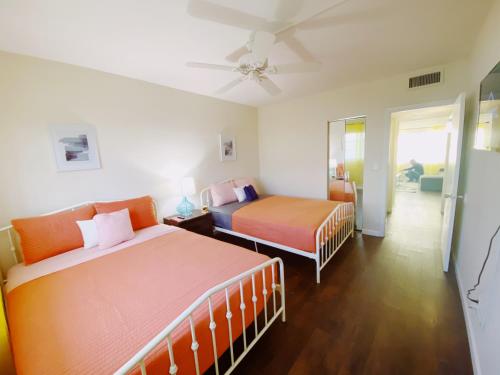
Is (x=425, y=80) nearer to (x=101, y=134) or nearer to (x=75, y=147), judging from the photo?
(x=101, y=134)

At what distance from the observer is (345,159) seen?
4.01 metres

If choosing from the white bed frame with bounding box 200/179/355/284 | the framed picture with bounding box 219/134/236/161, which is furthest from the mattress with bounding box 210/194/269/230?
the framed picture with bounding box 219/134/236/161

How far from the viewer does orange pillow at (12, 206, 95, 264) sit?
70.5 inches

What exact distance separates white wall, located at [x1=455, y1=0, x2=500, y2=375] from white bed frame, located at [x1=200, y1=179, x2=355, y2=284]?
3.87 ft

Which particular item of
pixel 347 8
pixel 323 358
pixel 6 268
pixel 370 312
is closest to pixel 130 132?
pixel 6 268

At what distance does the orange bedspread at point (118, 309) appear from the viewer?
0.92 meters

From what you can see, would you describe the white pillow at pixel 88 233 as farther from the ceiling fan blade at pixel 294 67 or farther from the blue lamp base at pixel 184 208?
the ceiling fan blade at pixel 294 67

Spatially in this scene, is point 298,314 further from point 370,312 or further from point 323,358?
point 370,312

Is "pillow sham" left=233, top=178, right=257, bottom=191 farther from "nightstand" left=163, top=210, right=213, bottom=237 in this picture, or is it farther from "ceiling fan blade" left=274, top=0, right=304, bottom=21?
"ceiling fan blade" left=274, top=0, right=304, bottom=21

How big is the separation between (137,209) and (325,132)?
10.9 ft

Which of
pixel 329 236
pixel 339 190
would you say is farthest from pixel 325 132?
pixel 329 236

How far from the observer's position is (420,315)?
177 centimetres

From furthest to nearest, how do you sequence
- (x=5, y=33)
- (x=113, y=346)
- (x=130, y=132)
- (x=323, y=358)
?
1. (x=130, y=132)
2. (x=5, y=33)
3. (x=323, y=358)
4. (x=113, y=346)

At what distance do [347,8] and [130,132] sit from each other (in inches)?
105
